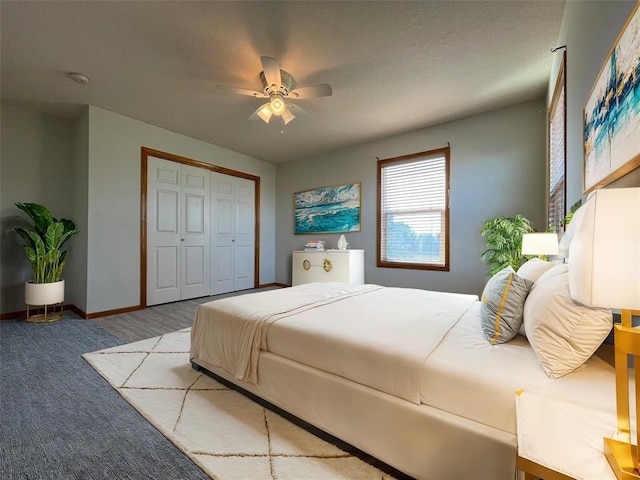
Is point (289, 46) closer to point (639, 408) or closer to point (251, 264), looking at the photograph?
point (639, 408)

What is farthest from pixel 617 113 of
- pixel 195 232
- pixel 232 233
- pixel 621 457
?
pixel 232 233

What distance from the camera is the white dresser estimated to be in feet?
14.1

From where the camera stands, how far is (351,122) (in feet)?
12.4

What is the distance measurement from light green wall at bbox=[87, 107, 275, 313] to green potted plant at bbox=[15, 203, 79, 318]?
0.31 m

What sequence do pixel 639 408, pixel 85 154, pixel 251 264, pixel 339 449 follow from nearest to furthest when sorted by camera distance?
pixel 639 408 < pixel 339 449 < pixel 85 154 < pixel 251 264

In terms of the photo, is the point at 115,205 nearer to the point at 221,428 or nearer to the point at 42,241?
the point at 42,241

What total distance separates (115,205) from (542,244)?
4667 millimetres

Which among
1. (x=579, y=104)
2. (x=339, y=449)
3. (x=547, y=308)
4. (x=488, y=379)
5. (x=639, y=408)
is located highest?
(x=579, y=104)

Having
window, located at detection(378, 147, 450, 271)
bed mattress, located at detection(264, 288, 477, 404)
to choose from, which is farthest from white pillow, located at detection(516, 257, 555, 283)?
window, located at detection(378, 147, 450, 271)

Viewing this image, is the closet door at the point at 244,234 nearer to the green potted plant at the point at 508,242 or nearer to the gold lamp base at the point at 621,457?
the green potted plant at the point at 508,242

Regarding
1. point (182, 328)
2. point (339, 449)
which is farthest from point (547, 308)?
point (182, 328)

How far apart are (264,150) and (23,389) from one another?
13.8ft

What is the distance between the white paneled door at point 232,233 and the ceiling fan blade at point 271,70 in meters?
2.75

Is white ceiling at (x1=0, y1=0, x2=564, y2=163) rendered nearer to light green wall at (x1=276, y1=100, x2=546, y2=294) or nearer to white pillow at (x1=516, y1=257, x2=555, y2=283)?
light green wall at (x1=276, y1=100, x2=546, y2=294)
